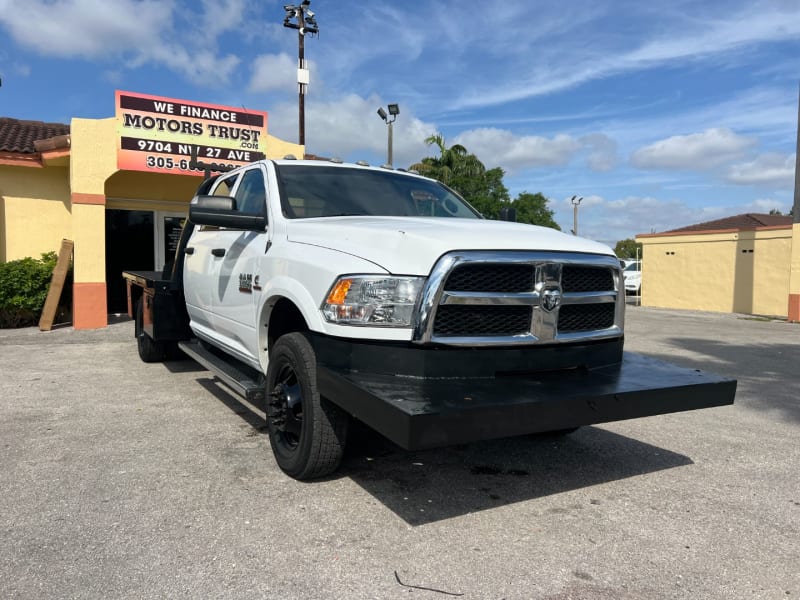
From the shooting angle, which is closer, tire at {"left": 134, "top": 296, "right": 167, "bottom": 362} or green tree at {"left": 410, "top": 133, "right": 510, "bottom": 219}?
tire at {"left": 134, "top": 296, "right": 167, "bottom": 362}

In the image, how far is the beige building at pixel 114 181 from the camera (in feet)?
35.6

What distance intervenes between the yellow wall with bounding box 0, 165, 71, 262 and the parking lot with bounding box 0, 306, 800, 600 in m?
8.15

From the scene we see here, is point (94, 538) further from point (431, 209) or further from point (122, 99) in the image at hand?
point (122, 99)

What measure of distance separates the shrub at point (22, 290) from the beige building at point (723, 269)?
17282mm

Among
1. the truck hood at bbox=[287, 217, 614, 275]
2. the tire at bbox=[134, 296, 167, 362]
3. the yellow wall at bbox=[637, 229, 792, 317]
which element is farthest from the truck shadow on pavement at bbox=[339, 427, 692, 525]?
the yellow wall at bbox=[637, 229, 792, 317]

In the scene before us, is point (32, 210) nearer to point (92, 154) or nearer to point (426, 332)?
point (92, 154)

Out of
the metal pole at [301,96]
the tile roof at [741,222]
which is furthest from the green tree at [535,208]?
the metal pole at [301,96]

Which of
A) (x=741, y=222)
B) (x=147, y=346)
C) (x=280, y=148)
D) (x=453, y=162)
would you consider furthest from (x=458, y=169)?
(x=147, y=346)

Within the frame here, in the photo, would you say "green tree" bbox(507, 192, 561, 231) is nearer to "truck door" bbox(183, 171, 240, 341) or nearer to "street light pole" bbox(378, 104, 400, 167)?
"street light pole" bbox(378, 104, 400, 167)

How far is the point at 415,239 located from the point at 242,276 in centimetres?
182

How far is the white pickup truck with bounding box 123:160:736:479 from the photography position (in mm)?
2881

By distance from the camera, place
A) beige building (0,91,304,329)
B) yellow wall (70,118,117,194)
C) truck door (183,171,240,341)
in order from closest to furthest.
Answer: truck door (183,171,240,341) < yellow wall (70,118,117,194) < beige building (0,91,304,329)

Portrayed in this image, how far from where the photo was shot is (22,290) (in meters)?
11.1

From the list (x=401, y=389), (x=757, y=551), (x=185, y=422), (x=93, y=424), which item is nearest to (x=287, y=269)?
(x=401, y=389)
